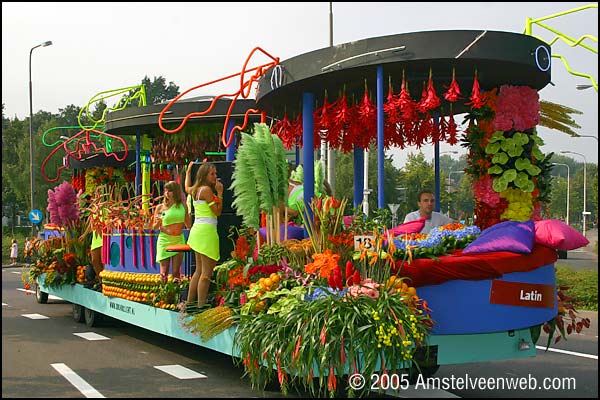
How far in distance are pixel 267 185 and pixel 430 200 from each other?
2.77 meters

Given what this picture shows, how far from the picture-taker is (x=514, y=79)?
7.58 metres

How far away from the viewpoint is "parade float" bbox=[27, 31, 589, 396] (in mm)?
5996

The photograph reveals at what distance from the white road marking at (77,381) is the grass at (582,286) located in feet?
30.3

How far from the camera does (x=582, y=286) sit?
597 inches

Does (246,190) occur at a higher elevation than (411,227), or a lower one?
higher

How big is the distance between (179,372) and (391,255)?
3.16 m

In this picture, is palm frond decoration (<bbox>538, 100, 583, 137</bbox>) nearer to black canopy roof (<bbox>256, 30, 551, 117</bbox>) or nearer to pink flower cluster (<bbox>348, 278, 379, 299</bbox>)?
black canopy roof (<bbox>256, 30, 551, 117</bbox>)

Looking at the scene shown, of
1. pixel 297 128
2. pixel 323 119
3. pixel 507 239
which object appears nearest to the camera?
pixel 507 239

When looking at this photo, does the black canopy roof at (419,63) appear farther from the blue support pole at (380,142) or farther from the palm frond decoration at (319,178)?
the palm frond decoration at (319,178)

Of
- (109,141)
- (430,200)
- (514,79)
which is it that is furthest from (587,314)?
(109,141)

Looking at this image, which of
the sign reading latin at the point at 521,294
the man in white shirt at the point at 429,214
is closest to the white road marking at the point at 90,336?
the man in white shirt at the point at 429,214

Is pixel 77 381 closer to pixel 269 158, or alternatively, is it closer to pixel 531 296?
pixel 269 158

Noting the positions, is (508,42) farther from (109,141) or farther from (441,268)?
(109,141)

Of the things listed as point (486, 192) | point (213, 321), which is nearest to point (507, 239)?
point (486, 192)
